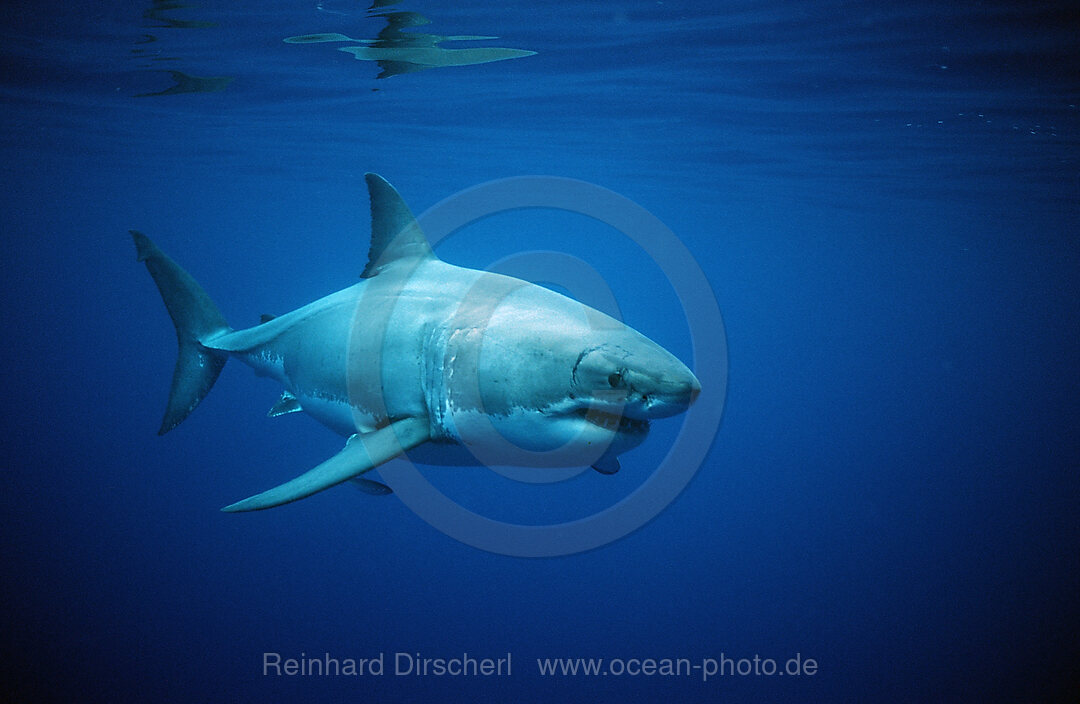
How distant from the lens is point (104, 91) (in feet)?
47.6

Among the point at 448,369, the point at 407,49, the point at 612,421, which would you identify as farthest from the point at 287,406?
the point at 407,49

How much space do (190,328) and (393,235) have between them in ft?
9.74

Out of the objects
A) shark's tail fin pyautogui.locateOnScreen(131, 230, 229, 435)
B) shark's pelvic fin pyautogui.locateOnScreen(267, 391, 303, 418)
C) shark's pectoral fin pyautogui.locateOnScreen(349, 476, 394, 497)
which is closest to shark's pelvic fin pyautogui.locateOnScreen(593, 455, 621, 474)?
shark's pectoral fin pyautogui.locateOnScreen(349, 476, 394, 497)

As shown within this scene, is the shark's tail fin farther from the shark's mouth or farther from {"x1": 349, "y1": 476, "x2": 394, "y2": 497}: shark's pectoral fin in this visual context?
the shark's mouth

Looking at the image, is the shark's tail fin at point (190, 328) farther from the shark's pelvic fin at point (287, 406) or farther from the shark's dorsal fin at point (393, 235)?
the shark's dorsal fin at point (393, 235)

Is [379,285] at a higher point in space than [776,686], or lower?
higher

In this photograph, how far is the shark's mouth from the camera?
3.18 metres

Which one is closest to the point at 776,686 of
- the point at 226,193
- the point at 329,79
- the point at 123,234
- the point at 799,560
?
the point at 799,560

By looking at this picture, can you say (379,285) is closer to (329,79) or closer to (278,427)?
(329,79)

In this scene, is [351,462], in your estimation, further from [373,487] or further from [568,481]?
[568,481]

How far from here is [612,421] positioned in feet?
10.5

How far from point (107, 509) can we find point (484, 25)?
62.1 feet

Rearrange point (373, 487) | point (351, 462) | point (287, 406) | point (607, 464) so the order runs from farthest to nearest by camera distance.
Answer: point (287, 406) < point (373, 487) < point (607, 464) < point (351, 462)

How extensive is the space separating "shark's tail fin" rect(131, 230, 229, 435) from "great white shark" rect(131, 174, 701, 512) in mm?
231
